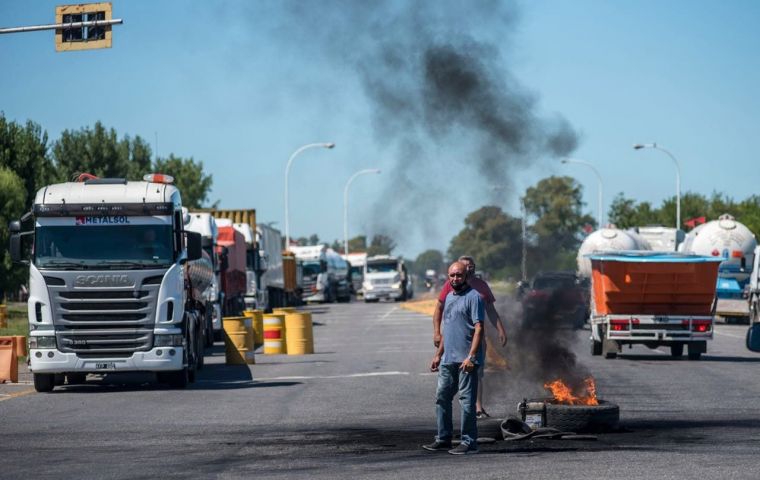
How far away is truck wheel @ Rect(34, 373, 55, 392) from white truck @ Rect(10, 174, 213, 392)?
2 centimetres

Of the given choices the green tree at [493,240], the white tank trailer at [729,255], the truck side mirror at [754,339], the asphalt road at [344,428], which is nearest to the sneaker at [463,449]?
the asphalt road at [344,428]

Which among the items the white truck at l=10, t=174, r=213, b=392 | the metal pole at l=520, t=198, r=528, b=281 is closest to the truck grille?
the white truck at l=10, t=174, r=213, b=392

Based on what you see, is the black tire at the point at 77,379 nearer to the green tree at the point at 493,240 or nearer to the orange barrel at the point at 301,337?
the orange barrel at the point at 301,337

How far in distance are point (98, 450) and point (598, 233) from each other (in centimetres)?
3466

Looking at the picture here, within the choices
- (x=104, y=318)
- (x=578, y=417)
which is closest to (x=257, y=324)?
(x=104, y=318)

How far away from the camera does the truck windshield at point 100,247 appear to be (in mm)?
20703

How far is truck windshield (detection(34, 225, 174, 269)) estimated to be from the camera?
67.9 feet

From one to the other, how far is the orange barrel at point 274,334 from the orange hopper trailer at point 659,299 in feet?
26.0

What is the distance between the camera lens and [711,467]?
37.8 feet

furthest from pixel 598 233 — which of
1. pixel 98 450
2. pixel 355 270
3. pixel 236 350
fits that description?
pixel 355 270

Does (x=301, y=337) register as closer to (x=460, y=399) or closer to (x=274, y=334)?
(x=274, y=334)

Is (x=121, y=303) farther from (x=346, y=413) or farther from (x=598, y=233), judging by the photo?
(x=598, y=233)

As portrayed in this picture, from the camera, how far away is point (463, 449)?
1280 cm

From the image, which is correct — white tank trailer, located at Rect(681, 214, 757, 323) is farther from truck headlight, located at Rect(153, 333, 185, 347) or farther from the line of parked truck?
truck headlight, located at Rect(153, 333, 185, 347)
